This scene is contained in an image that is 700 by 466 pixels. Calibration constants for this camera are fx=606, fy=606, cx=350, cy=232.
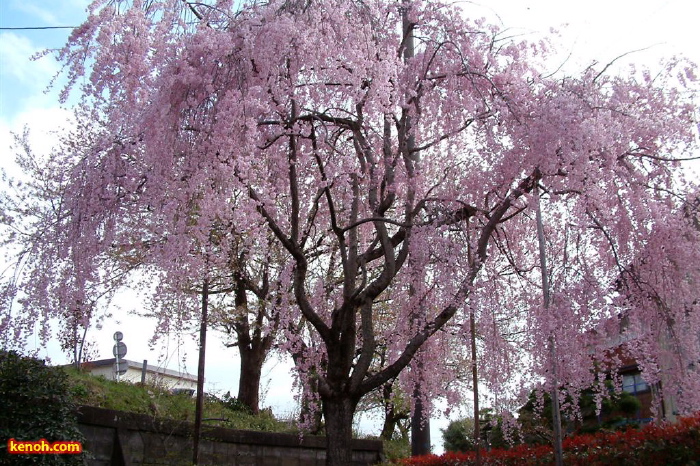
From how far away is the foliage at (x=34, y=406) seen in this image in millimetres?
6672

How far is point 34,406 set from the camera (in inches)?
273

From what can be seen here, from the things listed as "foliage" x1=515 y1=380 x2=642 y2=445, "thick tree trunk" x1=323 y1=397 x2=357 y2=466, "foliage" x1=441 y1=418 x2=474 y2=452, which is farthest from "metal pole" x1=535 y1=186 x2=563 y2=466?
"foliage" x1=441 y1=418 x2=474 y2=452

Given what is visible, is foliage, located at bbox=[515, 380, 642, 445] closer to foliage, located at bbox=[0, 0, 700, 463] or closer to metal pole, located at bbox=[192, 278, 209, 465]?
foliage, located at bbox=[0, 0, 700, 463]

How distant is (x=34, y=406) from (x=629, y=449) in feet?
23.8

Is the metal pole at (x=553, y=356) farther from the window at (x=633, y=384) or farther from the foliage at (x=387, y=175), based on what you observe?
the window at (x=633, y=384)

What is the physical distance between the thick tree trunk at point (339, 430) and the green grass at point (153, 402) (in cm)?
390

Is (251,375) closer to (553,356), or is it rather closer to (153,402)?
(153,402)

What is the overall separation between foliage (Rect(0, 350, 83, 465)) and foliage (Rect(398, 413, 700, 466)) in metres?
6.63

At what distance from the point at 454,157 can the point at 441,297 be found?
3.19 m

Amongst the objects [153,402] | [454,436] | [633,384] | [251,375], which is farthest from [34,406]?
[454,436]

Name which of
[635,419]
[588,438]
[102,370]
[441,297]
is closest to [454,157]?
[441,297]

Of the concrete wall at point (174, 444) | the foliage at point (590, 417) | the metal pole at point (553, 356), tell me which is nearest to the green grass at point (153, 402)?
the concrete wall at point (174, 444)

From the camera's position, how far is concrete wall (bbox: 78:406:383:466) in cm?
921

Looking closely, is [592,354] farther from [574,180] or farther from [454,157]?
[454,157]
